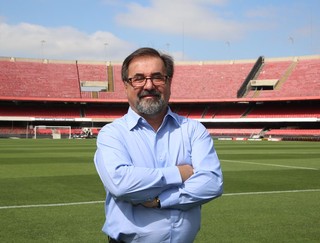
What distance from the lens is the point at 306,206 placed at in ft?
32.1

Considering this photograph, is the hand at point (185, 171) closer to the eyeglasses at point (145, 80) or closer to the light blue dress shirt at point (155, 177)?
the light blue dress shirt at point (155, 177)

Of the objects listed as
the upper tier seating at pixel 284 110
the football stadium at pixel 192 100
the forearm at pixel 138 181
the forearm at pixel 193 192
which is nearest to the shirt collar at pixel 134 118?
the forearm at pixel 138 181

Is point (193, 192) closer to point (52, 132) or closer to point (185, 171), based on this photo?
point (185, 171)

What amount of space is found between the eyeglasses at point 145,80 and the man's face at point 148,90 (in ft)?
0.05

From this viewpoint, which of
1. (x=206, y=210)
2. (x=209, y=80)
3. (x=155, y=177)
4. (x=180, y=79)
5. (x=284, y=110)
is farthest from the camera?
(x=180, y=79)

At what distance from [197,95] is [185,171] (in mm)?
72752

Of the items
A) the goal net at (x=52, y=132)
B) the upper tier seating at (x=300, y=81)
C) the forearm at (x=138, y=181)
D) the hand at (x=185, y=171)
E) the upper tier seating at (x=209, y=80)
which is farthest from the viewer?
the upper tier seating at (x=209, y=80)

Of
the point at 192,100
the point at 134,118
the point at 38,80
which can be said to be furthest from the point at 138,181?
the point at 38,80

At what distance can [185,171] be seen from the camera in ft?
10.8

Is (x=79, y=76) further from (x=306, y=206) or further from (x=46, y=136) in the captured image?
(x=306, y=206)

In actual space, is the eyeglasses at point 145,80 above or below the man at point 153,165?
above

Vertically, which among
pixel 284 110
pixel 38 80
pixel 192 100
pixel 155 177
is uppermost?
pixel 155 177

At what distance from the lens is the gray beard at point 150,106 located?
3.31m

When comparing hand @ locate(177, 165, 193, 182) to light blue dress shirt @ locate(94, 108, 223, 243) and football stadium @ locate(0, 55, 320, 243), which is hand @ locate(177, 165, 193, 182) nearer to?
light blue dress shirt @ locate(94, 108, 223, 243)
